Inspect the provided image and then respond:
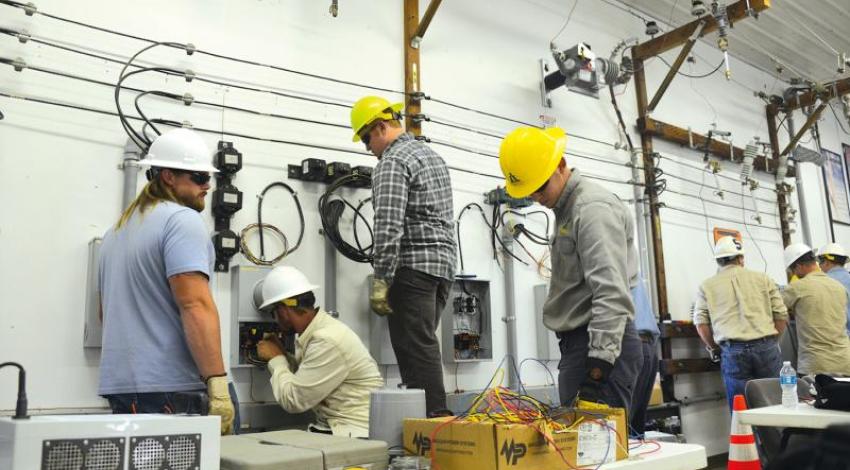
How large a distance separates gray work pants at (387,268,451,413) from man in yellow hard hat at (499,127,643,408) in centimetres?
75

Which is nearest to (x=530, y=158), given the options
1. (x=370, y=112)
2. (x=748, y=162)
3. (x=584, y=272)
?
(x=584, y=272)

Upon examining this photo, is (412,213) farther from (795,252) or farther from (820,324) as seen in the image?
(795,252)

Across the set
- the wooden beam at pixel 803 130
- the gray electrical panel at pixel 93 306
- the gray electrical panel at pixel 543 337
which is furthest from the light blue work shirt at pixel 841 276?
the gray electrical panel at pixel 93 306

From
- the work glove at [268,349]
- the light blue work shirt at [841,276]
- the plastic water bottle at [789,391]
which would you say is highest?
the light blue work shirt at [841,276]

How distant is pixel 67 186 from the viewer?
2.87 metres

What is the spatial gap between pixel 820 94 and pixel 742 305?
11.0 feet

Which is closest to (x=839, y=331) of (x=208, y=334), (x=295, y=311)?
(x=295, y=311)

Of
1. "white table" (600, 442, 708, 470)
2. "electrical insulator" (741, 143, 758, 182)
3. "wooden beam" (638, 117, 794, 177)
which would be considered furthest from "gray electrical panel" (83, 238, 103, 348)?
"electrical insulator" (741, 143, 758, 182)

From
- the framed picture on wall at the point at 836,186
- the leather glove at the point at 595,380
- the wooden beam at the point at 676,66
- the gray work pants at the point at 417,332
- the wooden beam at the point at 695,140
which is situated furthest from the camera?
the framed picture on wall at the point at 836,186

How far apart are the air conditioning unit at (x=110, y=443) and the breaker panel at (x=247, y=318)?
6.30ft

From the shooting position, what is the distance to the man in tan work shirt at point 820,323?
4.30 metres

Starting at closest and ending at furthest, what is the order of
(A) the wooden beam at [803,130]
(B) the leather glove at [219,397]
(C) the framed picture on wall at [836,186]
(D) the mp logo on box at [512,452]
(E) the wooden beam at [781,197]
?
(D) the mp logo on box at [512,452] → (B) the leather glove at [219,397] → (A) the wooden beam at [803,130] → (E) the wooden beam at [781,197] → (C) the framed picture on wall at [836,186]

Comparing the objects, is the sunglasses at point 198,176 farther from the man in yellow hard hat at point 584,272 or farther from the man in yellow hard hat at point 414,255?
the man in yellow hard hat at point 584,272

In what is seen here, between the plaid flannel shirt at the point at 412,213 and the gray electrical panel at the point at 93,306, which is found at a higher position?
the plaid flannel shirt at the point at 412,213
